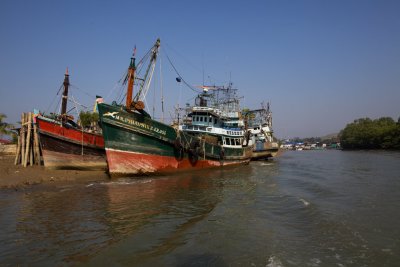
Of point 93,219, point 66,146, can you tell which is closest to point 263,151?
point 66,146

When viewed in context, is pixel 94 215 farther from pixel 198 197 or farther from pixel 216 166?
pixel 216 166

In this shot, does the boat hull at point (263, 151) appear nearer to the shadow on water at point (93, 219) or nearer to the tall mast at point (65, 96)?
the tall mast at point (65, 96)

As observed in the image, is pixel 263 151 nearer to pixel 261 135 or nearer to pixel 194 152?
pixel 261 135

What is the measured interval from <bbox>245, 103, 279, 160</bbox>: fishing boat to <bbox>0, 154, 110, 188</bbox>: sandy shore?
85.6 ft

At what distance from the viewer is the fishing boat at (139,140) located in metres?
19.5

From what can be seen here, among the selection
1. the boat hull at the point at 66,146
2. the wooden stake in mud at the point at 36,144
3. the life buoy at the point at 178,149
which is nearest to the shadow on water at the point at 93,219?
the boat hull at the point at 66,146

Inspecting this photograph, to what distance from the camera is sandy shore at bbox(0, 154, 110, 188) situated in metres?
16.3

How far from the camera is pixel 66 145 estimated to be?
20766mm

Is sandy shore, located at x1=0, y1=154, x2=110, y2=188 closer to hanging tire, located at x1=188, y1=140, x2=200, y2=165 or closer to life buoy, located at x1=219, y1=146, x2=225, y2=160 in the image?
hanging tire, located at x1=188, y1=140, x2=200, y2=165

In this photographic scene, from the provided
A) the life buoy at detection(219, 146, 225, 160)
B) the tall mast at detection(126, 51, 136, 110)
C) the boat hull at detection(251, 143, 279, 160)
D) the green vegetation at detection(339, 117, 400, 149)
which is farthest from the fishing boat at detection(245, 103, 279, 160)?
the green vegetation at detection(339, 117, 400, 149)

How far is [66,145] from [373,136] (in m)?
96.3

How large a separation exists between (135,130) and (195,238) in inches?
501

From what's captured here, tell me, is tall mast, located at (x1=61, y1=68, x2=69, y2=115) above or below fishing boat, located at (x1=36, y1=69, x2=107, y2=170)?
above

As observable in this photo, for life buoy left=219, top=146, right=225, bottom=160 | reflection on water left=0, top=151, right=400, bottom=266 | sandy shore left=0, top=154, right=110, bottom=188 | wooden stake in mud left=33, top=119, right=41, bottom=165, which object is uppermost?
wooden stake in mud left=33, top=119, right=41, bottom=165
